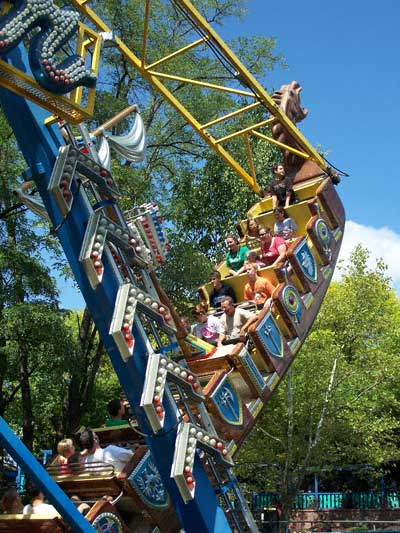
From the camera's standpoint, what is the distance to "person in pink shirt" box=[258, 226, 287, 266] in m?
6.89

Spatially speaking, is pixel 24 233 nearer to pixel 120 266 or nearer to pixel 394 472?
pixel 120 266

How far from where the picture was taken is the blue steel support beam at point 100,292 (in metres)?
4.25

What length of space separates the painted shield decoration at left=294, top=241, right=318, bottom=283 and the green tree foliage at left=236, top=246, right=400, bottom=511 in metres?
6.85

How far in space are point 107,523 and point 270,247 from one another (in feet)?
11.4

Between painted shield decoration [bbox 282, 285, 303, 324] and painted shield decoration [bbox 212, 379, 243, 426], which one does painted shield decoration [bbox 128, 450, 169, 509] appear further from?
painted shield decoration [bbox 282, 285, 303, 324]

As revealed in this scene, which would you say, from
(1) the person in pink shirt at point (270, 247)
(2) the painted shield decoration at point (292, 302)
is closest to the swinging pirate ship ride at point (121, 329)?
(2) the painted shield decoration at point (292, 302)

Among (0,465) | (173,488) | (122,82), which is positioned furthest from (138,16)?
(173,488)

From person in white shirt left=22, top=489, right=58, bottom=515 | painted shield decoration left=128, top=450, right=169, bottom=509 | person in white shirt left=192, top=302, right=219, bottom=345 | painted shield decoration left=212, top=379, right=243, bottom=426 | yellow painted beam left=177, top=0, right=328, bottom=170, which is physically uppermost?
yellow painted beam left=177, top=0, right=328, bottom=170

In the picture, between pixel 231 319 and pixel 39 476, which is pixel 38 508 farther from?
pixel 231 319

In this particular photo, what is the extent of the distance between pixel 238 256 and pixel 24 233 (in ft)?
13.1

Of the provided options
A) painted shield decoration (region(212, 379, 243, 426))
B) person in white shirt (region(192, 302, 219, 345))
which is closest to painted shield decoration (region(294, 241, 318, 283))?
person in white shirt (region(192, 302, 219, 345))

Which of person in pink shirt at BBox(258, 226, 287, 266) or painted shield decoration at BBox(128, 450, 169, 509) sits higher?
person in pink shirt at BBox(258, 226, 287, 266)

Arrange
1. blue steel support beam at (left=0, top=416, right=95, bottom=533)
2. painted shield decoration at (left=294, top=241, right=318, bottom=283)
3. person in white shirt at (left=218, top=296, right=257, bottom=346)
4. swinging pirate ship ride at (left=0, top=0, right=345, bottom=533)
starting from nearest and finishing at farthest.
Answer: blue steel support beam at (left=0, top=416, right=95, bottom=533), swinging pirate ship ride at (left=0, top=0, right=345, bottom=533), person in white shirt at (left=218, top=296, right=257, bottom=346), painted shield decoration at (left=294, top=241, right=318, bottom=283)

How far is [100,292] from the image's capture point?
4227 mm
